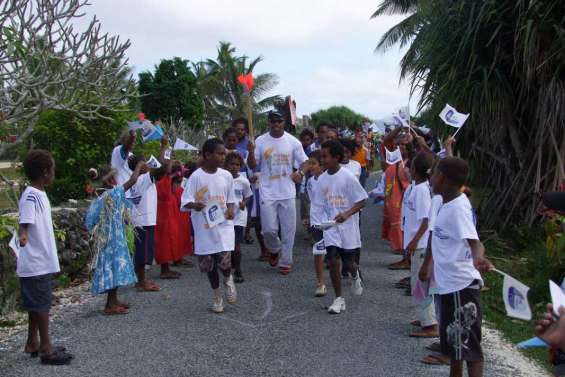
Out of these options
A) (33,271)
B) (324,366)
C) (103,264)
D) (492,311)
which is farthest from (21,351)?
(492,311)

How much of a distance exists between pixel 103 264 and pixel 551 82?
279 inches

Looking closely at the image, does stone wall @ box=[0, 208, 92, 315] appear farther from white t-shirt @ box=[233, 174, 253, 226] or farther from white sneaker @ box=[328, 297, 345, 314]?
white sneaker @ box=[328, 297, 345, 314]

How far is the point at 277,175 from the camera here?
8.75 m

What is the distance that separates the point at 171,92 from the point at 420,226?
2380cm

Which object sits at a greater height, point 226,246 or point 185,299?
point 226,246

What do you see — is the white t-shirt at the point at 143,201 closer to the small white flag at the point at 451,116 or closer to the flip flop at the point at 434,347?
the small white flag at the point at 451,116

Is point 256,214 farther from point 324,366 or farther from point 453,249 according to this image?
point 453,249

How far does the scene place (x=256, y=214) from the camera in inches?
390

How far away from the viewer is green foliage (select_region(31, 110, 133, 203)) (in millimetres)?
11273

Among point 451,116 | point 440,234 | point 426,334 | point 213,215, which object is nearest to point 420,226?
point 426,334

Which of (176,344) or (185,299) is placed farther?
(185,299)

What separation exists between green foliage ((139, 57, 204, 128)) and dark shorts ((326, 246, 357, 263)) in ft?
72.8

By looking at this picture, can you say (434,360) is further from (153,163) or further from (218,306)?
(153,163)

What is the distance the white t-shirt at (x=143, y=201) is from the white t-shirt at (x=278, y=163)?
1591 millimetres
